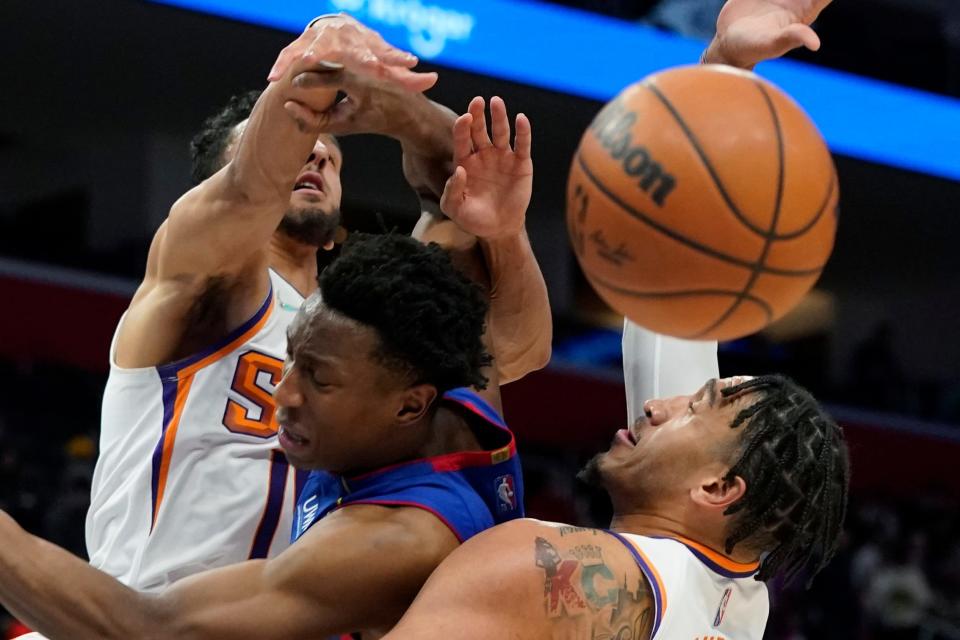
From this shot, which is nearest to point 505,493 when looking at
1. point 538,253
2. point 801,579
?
point 801,579

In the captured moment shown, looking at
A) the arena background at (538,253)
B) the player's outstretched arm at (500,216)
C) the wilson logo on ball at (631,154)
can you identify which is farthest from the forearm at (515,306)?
the arena background at (538,253)

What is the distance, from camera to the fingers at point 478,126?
2.92m

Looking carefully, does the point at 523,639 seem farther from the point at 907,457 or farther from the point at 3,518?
the point at 907,457

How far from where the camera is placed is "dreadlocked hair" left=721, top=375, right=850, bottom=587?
289 centimetres

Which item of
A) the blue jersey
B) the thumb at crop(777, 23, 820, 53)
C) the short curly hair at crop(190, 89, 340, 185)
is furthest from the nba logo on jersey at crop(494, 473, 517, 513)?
the thumb at crop(777, 23, 820, 53)

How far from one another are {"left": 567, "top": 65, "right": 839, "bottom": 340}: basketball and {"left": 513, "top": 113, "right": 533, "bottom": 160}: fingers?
0.41 m

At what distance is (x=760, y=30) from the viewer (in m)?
3.26

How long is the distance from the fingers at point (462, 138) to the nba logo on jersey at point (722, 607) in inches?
39.3

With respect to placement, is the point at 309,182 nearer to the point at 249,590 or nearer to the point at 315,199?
the point at 315,199

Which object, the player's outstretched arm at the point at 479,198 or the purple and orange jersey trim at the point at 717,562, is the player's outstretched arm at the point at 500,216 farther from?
the purple and orange jersey trim at the point at 717,562

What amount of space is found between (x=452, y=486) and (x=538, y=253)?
28.6 ft

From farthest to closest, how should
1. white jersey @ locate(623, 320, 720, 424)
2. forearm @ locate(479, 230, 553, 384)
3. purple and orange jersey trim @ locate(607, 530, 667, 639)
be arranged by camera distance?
1. white jersey @ locate(623, 320, 720, 424)
2. forearm @ locate(479, 230, 553, 384)
3. purple and orange jersey trim @ locate(607, 530, 667, 639)

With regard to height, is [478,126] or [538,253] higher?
[478,126]

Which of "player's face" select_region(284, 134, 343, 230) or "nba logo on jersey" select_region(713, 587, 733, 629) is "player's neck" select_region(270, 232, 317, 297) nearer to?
"player's face" select_region(284, 134, 343, 230)
